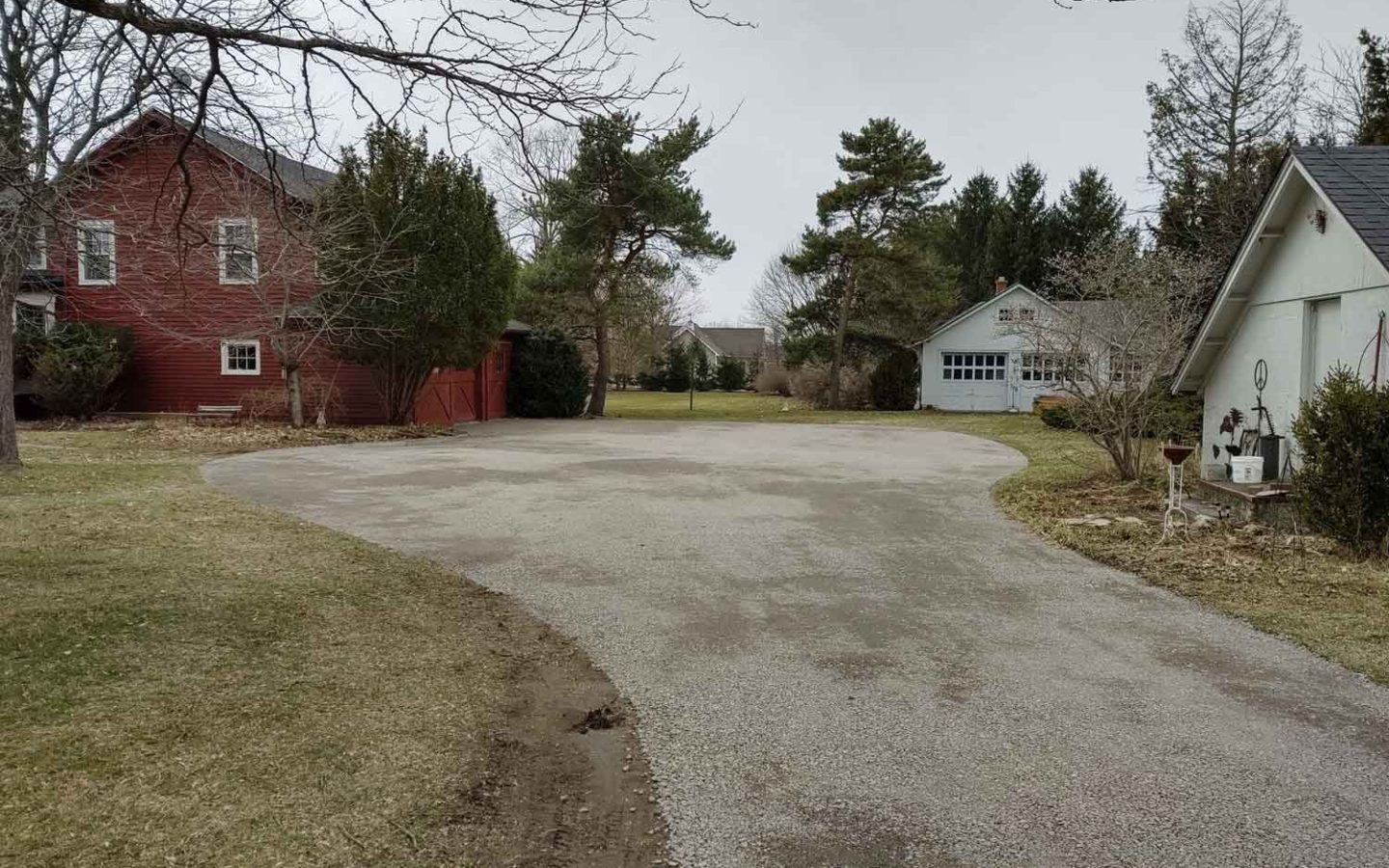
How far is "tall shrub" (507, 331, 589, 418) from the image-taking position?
28.1 m

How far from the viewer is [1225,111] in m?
26.3

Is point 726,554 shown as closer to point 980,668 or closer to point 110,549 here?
point 980,668

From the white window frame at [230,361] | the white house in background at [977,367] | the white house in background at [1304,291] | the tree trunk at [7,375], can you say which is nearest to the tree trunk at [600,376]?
the white window frame at [230,361]

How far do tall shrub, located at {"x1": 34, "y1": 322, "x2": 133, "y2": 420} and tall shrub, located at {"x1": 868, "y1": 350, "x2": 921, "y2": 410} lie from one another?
24.3m

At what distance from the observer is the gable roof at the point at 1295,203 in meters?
8.91

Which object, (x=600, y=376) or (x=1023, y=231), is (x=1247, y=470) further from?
(x=1023, y=231)

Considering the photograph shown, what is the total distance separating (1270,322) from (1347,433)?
13.7 ft

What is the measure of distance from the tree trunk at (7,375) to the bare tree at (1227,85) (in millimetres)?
27909

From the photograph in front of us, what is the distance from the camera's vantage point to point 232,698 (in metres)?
4.17

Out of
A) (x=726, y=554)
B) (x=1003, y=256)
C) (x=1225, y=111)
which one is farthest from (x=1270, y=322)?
(x=1003, y=256)

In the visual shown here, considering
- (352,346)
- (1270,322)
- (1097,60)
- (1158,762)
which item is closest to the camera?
(1158,762)

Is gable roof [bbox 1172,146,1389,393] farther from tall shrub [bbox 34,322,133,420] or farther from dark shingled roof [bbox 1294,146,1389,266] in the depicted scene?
tall shrub [bbox 34,322,133,420]

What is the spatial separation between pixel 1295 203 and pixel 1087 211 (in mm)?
32839

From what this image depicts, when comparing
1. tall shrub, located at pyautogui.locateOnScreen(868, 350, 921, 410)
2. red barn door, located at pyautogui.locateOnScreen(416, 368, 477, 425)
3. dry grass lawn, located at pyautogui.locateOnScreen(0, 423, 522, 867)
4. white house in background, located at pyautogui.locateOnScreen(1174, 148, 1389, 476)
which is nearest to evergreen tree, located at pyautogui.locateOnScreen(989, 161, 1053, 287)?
tall shrub, located at pyautogui.locateOnScreen(868, 350, 921, 410)
